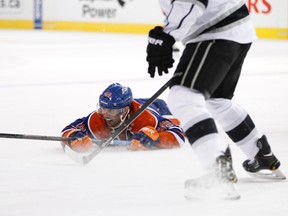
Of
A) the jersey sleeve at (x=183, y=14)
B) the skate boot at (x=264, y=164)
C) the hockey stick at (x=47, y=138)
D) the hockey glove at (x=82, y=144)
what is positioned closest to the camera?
the jersey sleeve at (x=183, y=14)

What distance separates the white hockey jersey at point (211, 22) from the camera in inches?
95.6

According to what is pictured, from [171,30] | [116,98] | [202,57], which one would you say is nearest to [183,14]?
[171,30]

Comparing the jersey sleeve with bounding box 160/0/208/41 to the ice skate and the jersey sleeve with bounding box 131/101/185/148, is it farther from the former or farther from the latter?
the jersey sleeve with bounding box 131/101/185/148

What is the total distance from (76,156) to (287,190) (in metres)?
0.95

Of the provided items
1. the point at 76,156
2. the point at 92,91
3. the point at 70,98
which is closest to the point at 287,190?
the point at 76,156

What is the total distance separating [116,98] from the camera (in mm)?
3477

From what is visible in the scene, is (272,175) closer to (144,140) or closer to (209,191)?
(209,191)

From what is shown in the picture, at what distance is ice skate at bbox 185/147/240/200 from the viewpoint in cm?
242

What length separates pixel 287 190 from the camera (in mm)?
2721

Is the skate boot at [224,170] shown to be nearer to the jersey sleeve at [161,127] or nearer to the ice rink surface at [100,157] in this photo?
the ice rink surface at [100,157]

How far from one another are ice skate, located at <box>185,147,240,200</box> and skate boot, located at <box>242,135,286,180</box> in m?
0.41

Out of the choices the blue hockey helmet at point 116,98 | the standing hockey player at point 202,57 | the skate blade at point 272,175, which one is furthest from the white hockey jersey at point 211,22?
the blue hockey helmet at point 116,98

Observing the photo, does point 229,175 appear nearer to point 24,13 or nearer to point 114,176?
point 114,176

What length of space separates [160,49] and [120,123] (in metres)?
1.09
